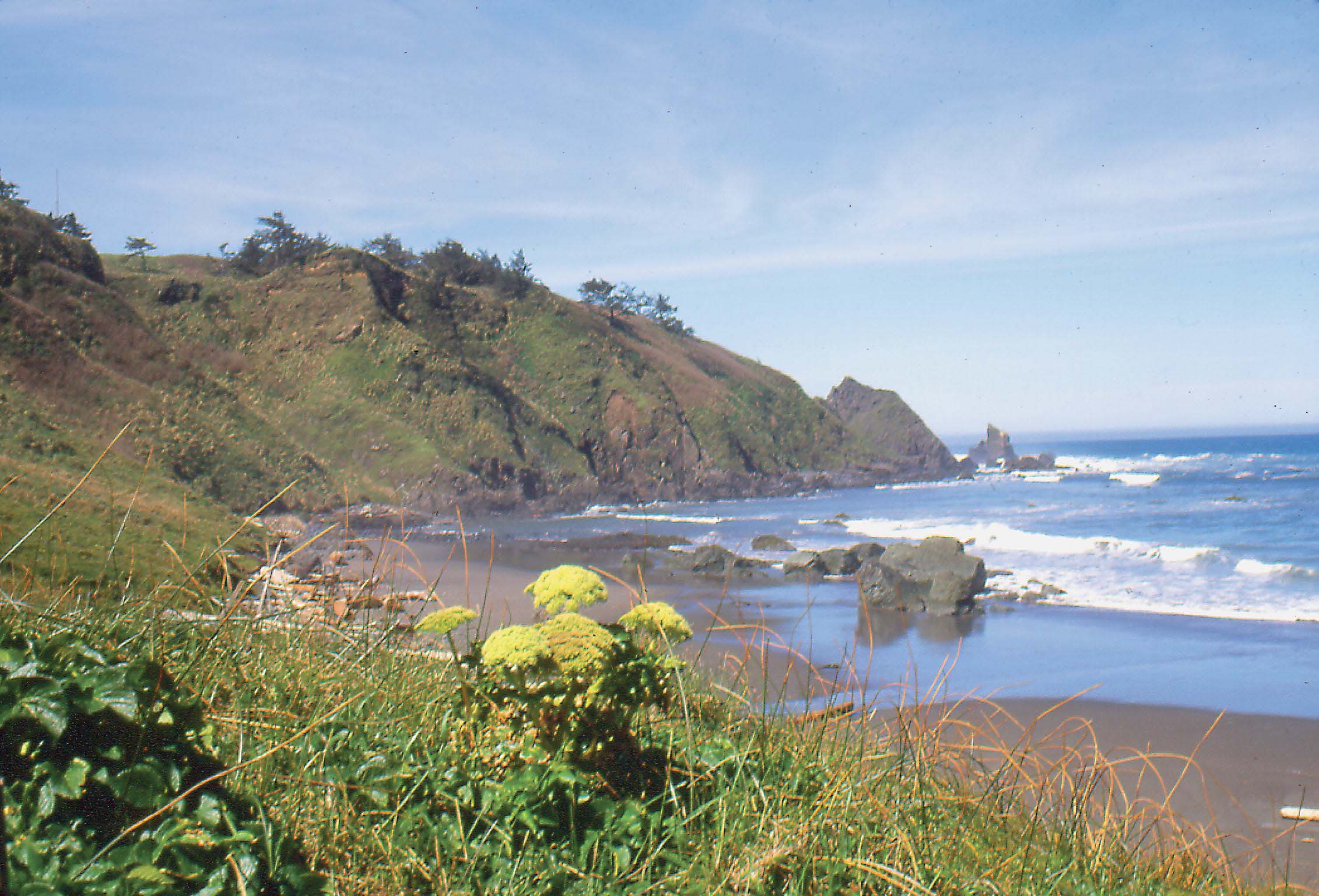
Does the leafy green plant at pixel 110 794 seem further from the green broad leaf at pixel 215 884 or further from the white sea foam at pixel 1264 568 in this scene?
the white sea foam at pixel 1264 568

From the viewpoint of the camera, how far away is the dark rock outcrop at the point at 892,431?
79.5m

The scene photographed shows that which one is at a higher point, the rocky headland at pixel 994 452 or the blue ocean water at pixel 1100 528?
the rocky headland at pixel 994 452

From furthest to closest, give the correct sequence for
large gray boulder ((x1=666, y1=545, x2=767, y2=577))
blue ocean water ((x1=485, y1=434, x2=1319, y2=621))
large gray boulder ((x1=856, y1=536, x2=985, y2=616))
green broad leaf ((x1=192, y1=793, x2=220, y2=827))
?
large gray boulder ((x1=666, y1=545, x2=767, y2=577)) < blue ocean water ((x1=485, y1=434, x2=1319, y2=621)) < large gray boulder ((x1=856, y1=536, x2=985, y2=616)) < green broad leaf ((x1=192, y1=793, x2=220, y2=827))

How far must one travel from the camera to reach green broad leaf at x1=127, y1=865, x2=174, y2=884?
1.69m

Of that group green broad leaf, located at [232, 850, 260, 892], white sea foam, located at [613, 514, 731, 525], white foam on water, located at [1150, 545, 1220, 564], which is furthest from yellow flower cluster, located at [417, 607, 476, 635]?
white sea foam, located at [613, 514, 731, 525]

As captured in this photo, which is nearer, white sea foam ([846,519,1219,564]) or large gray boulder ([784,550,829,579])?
large gray boulder ([784,550,829,579])

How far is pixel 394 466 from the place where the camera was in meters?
39.1

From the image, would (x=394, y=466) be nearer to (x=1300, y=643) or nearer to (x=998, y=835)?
(x=1300, y=643)

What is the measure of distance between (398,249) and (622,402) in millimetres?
27526

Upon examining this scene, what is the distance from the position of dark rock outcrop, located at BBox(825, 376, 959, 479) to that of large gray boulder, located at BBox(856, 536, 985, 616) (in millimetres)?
56381

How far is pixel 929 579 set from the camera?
58.4 feet

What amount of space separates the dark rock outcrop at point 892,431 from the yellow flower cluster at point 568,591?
7430 cm

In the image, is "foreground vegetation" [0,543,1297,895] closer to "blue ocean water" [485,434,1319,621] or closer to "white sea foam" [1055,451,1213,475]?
"blue ocean water" [485,434,1319,621]

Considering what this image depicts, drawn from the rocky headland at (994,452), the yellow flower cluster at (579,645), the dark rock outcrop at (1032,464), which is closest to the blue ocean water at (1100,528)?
the yellow flower cluster at (579,645)
